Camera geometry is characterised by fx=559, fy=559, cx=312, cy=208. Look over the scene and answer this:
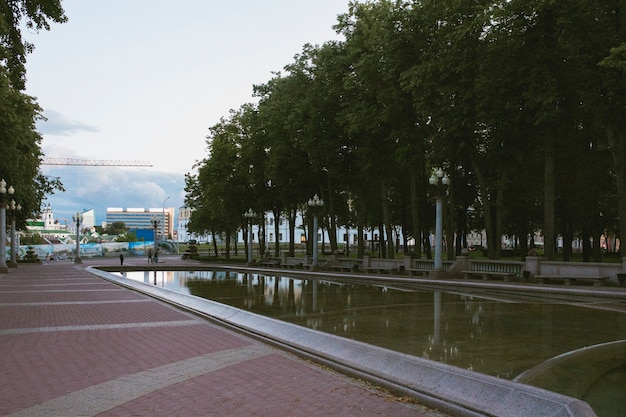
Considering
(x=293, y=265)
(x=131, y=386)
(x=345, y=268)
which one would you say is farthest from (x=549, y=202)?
(x=131, y=386)

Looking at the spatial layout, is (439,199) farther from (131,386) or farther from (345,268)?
(131,386)

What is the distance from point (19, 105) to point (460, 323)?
30.0 metres

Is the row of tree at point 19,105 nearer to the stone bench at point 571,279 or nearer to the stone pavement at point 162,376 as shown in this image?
the stone pavement at point 162,376

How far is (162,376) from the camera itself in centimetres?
803

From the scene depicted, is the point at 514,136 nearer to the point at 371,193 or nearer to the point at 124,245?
the point at 371,193

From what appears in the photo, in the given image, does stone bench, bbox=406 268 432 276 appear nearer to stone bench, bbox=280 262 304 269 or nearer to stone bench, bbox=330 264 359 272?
stone bench, bbox=330 264 359 272

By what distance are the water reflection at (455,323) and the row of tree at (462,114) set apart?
424 inches

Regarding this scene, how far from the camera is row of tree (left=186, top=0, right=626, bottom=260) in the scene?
2630 centimetres

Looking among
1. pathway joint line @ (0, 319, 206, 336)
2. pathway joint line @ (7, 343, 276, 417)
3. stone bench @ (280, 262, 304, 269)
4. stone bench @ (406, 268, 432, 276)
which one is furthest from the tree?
stone bench @ (280, 262, 304, 269)

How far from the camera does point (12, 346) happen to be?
33.9 feet

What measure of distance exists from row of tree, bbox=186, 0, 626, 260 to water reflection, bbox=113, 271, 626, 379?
1076 centimetres

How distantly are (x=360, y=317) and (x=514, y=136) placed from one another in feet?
63.3

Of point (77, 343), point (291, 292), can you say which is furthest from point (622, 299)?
point (77, 343)

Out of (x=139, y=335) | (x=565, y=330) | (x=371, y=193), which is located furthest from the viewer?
(x=371, y=193)
